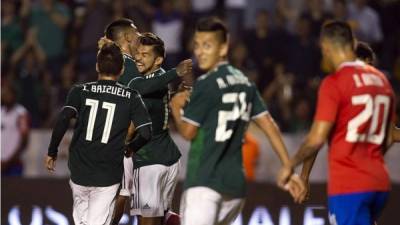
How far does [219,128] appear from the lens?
25.9ft

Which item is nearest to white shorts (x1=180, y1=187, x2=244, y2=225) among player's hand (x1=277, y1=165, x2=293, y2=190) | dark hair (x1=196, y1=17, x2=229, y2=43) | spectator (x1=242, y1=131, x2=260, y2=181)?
player's hand (x1=277, y1=165, x2=293, y2=190)

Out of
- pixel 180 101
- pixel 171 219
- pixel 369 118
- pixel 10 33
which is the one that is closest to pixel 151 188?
pixel 171 219

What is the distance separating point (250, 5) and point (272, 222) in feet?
15.6

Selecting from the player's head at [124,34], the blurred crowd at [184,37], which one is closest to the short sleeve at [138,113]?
the player's head at [124,34]

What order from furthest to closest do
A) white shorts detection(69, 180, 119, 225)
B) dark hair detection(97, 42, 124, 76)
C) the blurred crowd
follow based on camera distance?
the blurred crowd → white shorts detection(69, 180, 119, 225) → dark hair detection(97, 42, 124, 76)

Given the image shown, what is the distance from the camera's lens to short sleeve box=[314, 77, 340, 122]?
7.89m

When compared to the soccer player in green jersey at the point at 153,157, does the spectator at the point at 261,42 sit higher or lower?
higher

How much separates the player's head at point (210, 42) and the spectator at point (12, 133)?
7805mm

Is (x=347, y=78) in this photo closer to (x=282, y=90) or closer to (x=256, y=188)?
(x=256, y=188)

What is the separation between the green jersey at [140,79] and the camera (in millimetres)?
9727

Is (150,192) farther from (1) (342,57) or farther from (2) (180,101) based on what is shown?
(1) (342,57)

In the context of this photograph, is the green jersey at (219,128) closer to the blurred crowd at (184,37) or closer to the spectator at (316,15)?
the blurred crowd at (184,37)

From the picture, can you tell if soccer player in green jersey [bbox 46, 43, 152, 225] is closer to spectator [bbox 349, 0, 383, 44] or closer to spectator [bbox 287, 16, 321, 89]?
spectator [bbox 287, 16, 321, 89]

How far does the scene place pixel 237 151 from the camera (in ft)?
26.4
